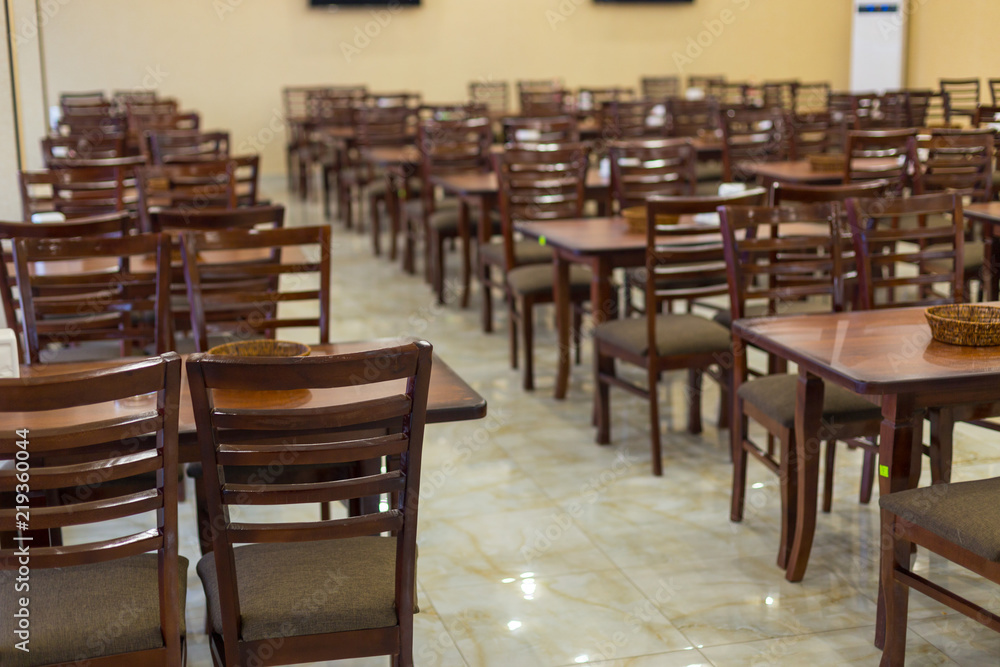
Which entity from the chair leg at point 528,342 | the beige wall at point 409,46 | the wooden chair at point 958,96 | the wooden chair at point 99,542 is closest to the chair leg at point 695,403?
the chair leg at point 528,342

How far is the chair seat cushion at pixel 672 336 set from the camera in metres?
3.59

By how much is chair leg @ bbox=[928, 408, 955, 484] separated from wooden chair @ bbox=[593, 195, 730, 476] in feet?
2.87

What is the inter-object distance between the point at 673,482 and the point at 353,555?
1.73 meters

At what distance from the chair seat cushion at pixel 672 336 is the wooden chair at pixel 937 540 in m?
1.27

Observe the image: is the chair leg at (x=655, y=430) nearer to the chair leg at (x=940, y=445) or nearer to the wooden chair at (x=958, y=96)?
the chair leg at (x=940, y=445)

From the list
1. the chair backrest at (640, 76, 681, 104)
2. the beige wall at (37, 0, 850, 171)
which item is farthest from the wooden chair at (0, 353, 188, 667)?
the chair backrest at (640, 76, 681, 104)

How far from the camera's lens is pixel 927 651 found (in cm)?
249

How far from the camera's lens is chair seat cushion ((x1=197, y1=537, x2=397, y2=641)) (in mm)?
1890

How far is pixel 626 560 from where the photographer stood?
3004 mm

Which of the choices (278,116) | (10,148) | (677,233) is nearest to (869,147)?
(677,233)

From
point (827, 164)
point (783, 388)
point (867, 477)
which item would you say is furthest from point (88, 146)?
point (867, 477)

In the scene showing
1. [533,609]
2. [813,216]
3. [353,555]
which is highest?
[813,216]

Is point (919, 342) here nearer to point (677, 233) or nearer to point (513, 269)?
point (677, 233)

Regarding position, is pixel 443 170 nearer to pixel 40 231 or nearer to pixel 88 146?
pixel 88 146
